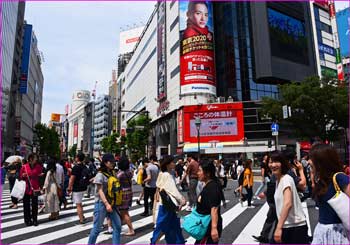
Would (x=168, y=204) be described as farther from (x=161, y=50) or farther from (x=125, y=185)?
(x=161, y=50)

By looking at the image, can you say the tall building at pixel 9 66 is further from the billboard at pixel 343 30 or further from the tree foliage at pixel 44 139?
the billboard at pixel 343 30

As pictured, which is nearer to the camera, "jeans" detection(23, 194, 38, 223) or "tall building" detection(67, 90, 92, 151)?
"jeans" detection(23, 194, 38, 223)

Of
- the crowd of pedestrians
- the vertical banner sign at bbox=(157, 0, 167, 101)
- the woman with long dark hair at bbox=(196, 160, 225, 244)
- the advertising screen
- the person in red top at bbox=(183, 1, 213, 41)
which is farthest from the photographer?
the vertical banner sign at bbox=(157, 0, 167, 101)

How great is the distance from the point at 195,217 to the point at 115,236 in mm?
1927

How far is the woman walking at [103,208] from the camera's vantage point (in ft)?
15.7

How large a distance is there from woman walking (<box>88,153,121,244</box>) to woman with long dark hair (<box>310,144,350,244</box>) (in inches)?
123

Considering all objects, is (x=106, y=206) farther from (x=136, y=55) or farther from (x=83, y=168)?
(x=136, y=55)

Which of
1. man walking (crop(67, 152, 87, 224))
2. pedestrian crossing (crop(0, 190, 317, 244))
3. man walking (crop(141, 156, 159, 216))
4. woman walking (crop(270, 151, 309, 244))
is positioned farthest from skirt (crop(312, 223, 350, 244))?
man walking (crop(67, 152, 87, 224))

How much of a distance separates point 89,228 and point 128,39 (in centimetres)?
8901

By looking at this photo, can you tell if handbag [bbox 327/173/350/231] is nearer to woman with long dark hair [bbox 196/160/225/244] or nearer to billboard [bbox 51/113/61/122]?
woman with long dark hair [bbox 196/160/225/244]

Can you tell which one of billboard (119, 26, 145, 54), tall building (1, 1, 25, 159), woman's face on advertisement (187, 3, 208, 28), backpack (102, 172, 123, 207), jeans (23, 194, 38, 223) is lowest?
jeans (23, 194, 38, 223)

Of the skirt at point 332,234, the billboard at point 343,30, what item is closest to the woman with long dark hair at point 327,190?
the skirt at point 332,234

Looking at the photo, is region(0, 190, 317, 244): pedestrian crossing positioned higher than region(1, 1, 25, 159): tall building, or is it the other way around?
region(1, 1, 25, 159): tall building

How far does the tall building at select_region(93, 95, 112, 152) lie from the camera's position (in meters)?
103
